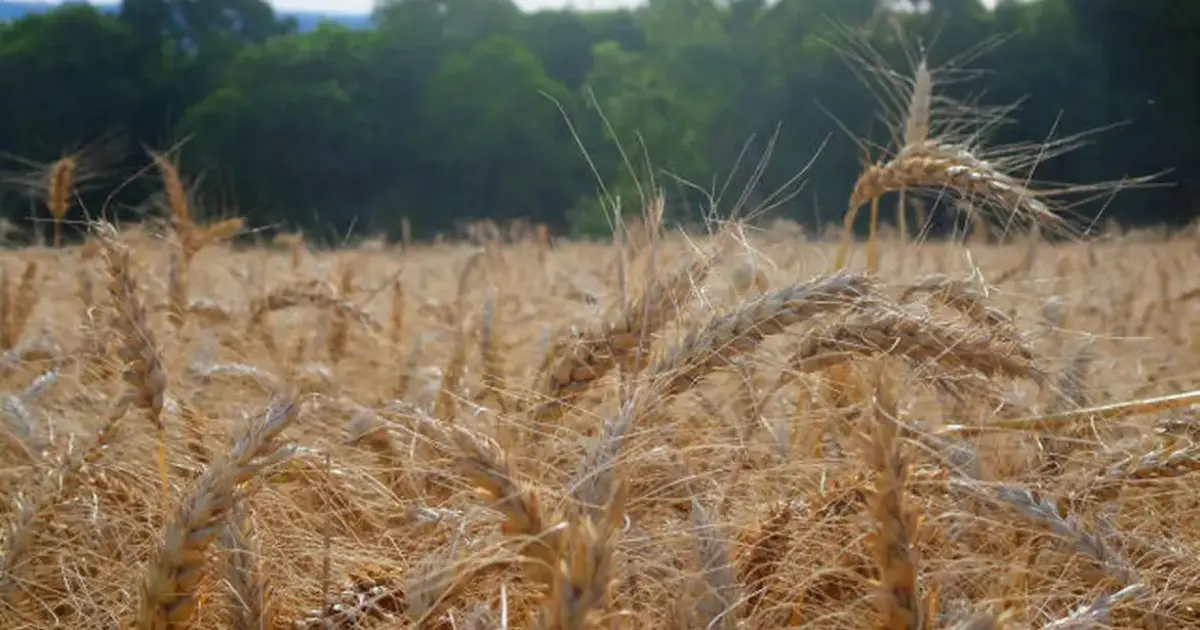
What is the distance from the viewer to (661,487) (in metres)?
1.18

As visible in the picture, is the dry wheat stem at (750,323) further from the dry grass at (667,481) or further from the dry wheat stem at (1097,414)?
the dry wheat stem at (1097,414)

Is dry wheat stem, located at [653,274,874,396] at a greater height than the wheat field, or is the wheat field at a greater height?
dry wheat stem, located at [653,274,874,396]

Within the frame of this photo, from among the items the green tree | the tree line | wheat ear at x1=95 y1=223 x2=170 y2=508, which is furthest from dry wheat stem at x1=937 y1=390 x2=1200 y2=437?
the green tree

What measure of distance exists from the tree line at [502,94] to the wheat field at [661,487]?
15319mm

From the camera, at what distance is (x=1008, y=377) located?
1.33 meters

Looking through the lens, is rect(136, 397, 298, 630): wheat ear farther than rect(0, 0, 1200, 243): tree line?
No

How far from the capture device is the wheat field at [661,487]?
3.12 ft

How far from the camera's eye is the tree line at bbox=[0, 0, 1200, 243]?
20.2m

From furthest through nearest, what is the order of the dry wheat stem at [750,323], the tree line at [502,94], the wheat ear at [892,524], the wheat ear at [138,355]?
the tree line at [502,94] → the wheat ear at [138,355] → the dry wheat stem at [750,323] → the wheat ear at [892,524]

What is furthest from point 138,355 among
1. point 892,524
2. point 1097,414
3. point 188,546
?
point 1097,414

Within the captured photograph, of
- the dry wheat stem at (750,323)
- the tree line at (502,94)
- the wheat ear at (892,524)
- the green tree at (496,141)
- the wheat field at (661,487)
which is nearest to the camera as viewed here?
the wheat ear at (892,524)

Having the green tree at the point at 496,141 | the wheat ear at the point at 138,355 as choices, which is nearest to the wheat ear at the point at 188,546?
the wheat ear at the point at 138,355

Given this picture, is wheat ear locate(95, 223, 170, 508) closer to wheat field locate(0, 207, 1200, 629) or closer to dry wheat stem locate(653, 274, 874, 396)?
wheat field locate(0, 207, 1200, 629)

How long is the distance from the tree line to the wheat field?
15.3 meters
